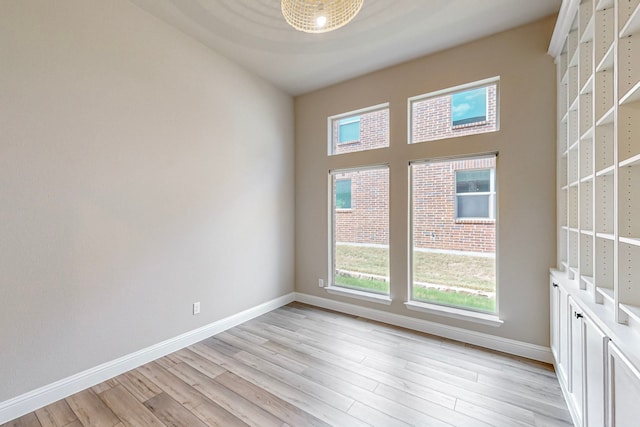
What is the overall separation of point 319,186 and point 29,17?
3.02 metres

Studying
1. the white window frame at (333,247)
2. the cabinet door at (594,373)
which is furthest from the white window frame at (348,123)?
the cabinet door at (594,373)

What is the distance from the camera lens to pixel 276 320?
3357 mm

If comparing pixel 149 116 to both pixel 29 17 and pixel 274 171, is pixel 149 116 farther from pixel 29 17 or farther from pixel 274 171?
pixel 274 171

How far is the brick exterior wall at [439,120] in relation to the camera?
2748 millimetres

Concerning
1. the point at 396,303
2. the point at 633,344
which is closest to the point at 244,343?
the point at 396,303

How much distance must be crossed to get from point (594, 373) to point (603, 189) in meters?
0.97

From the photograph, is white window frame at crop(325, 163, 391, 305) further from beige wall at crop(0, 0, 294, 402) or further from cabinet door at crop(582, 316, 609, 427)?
cabinet door at crop(582, 316, 609, 427)

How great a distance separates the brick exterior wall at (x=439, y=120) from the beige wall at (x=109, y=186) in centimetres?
212

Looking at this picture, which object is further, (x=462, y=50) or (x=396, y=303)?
(x=396, y=303)

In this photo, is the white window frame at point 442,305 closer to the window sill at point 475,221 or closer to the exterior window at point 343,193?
the window sill at point 475,221

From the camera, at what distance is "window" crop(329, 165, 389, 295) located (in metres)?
3.40

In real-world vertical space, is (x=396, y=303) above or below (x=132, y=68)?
below

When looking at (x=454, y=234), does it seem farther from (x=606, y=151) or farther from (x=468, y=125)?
(x=606, y=151)

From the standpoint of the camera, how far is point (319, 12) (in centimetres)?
176
